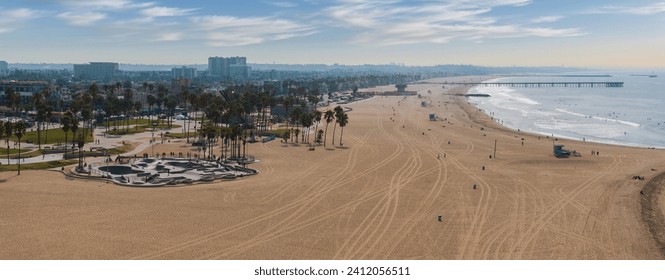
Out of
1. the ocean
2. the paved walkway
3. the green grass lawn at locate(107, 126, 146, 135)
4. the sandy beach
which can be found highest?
the ocean

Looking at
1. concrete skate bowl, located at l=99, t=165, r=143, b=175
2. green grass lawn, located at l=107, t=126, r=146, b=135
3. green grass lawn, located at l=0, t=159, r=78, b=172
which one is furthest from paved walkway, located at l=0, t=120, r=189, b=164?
concrete skate bowl, located at l=99, t=165, r=143, b=175

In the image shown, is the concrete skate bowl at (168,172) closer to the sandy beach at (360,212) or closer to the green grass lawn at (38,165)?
the sandy beach at (360,212)

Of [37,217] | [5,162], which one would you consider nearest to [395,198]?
[37,217]

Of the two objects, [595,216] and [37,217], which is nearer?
[37,217]

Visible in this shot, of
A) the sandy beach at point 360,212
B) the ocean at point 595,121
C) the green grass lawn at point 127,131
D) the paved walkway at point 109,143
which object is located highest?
the ocean at point 595,121

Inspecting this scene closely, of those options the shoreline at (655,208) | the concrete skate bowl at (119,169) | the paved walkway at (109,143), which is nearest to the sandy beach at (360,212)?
the shoreline at (655,208)

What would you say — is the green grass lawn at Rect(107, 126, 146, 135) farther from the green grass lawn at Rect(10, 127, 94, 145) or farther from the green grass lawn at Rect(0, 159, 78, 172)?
the green grass lawn at Rect(0, 159, 78, 172)

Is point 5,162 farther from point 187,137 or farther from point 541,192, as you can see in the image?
point 541,192

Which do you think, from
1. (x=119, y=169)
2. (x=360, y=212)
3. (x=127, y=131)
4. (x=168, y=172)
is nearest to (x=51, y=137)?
(x=127, y=131)

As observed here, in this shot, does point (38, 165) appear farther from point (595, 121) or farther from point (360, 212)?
point (595, 121)
